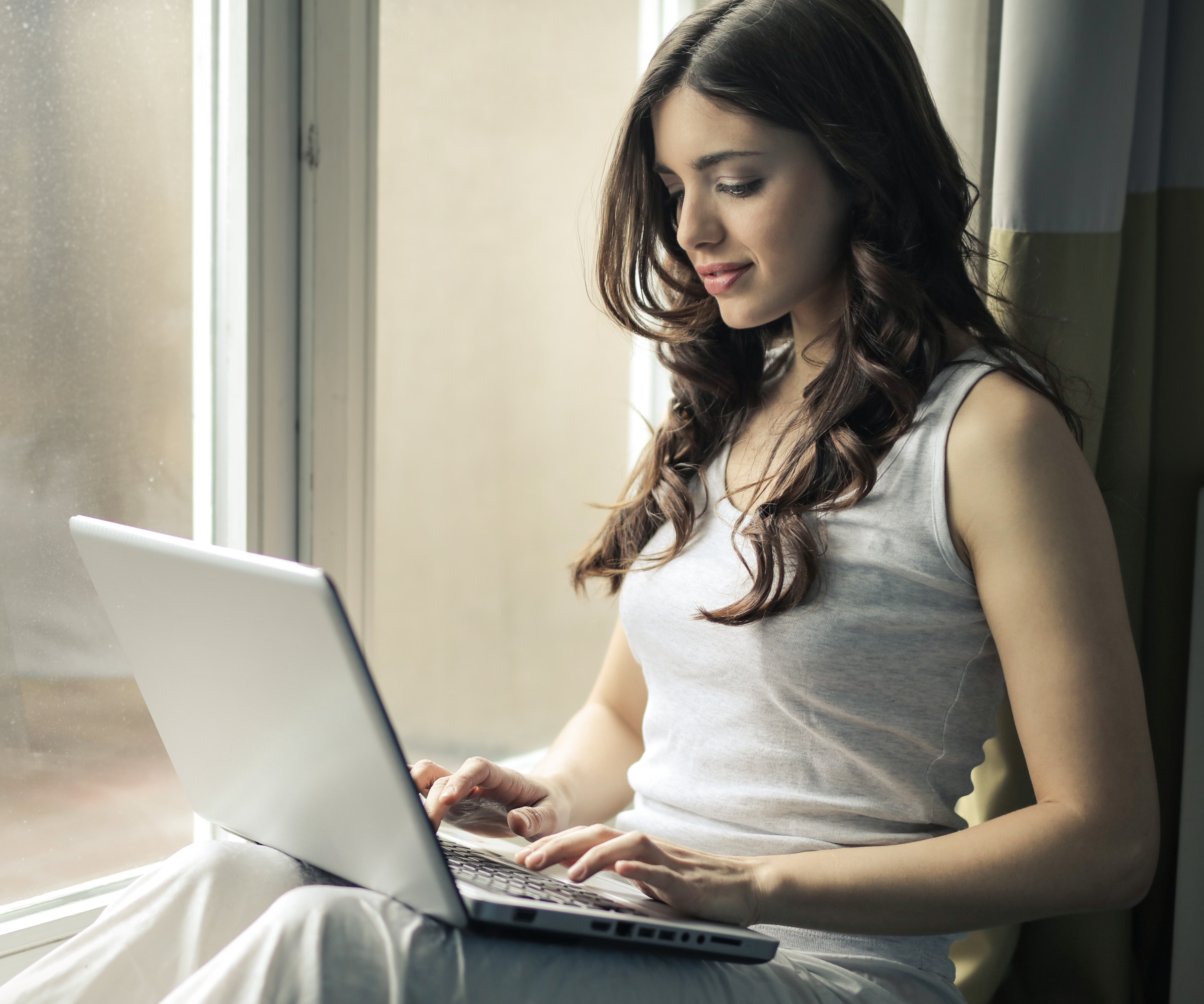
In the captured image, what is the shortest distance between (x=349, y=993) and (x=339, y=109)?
3.25ft

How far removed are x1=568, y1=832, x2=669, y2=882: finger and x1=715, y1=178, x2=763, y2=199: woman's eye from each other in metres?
0.59

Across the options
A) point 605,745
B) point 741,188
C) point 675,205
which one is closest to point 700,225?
point 741,188

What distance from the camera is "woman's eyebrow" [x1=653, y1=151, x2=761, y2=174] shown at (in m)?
0.95

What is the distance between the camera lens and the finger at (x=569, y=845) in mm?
743

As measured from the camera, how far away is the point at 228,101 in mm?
1169

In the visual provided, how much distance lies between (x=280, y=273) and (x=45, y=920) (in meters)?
0.74

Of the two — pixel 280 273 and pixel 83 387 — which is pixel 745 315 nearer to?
pixel 280 273

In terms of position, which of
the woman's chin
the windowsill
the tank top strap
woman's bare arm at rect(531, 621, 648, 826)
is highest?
the woman's chin

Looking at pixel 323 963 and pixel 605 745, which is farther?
pixel 605 745

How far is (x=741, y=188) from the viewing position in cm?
98

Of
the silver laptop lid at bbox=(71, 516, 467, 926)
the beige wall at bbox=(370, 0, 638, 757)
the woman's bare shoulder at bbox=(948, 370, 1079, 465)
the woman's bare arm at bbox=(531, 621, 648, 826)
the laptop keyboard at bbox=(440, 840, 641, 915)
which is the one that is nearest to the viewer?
the silver laptop lid at bbox=(71, 516, 467, 926)

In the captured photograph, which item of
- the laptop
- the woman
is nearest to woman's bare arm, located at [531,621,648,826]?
the woman

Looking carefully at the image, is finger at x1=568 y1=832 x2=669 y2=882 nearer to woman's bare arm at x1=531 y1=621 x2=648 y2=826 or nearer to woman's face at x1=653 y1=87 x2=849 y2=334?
woman's bare arm at x1=531 y1=621 x2=648 y2=826

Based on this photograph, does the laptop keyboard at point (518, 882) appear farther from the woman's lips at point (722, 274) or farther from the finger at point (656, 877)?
the woman's lips at point (722, 274)
